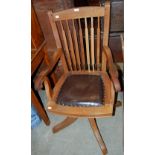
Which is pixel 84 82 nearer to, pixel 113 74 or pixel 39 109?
pixel 113 74

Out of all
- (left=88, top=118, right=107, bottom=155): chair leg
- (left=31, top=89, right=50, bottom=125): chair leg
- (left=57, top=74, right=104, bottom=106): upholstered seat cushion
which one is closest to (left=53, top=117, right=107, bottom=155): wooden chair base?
(left=88, top=118, right=107, bottom=155): chair leg

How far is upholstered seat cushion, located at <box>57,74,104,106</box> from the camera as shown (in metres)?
1.48

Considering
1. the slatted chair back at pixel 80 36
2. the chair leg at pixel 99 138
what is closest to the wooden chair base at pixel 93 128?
the chair leg at pixel 99 138

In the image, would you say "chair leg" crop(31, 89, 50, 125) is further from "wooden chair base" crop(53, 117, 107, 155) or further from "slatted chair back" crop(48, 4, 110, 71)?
"slatted chair back" crop(48, 4, 110, 71)

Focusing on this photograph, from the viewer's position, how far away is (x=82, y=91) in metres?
1.56

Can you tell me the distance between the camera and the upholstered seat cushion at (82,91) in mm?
1482

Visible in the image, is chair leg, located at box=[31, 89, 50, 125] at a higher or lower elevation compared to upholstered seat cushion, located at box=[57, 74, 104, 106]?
lower

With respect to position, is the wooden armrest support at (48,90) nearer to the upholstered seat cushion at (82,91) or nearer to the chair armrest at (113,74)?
the upholstered seat cushion at (82,91)

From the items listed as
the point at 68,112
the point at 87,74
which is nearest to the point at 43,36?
the point at 87,74
